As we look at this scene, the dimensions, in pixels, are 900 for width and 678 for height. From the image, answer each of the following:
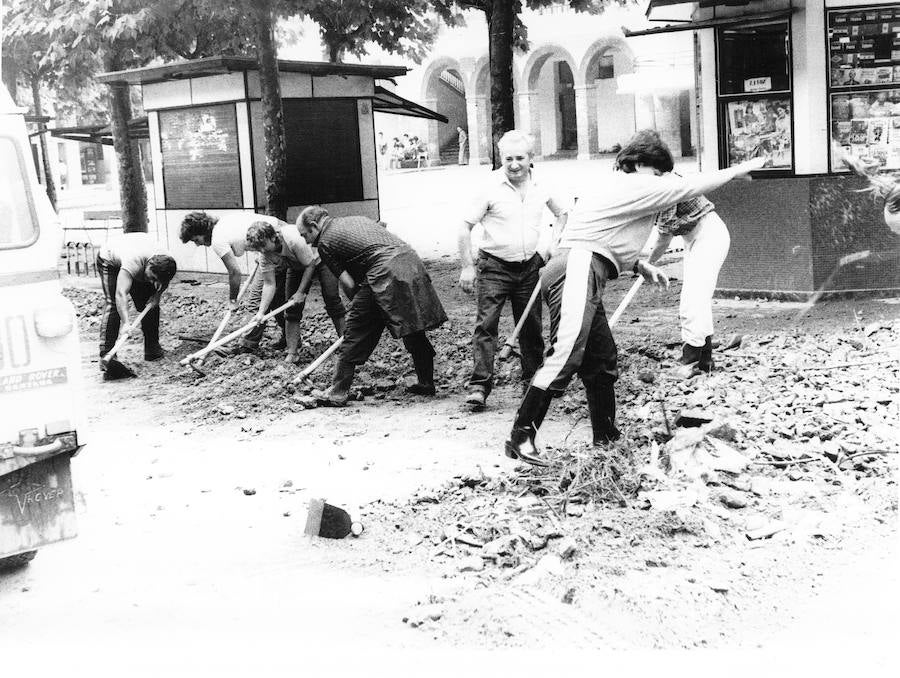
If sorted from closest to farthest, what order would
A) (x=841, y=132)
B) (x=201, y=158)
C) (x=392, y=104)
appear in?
(x=841, y=132) < (x=201, y=158) < (x=392, y=104)

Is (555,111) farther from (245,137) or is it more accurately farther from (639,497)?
(639,497)

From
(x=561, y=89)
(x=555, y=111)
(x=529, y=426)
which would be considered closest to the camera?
(x=529, y=426)

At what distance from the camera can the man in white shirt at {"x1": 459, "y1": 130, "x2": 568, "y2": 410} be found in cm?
788

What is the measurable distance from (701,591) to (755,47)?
23.7 feet

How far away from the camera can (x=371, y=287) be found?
334 inches

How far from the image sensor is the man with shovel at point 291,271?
30.4 ft

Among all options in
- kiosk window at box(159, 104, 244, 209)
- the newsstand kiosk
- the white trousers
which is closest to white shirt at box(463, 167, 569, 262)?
the white trousers

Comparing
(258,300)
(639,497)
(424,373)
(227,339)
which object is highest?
(258,300)

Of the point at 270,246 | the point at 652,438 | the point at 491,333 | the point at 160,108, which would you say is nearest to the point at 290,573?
the point at 652,438

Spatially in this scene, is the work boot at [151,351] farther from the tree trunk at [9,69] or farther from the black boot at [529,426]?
the tree trunk at [9,69]

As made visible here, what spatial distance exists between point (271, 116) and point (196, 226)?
17.5 feet

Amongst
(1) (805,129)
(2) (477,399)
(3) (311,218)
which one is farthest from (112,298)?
(1) (805,129)

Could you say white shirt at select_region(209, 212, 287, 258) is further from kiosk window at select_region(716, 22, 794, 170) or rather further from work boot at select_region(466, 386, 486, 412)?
kiosk window at select_region(716, 22, 794, 170)

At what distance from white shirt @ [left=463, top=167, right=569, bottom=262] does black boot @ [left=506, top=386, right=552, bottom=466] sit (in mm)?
2028
